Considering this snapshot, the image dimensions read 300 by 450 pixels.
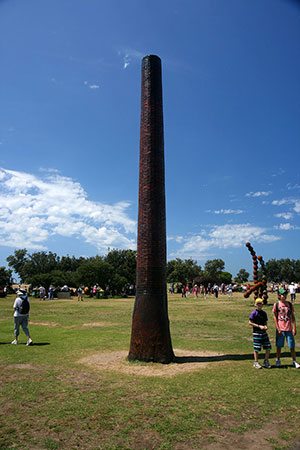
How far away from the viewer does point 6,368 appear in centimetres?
708

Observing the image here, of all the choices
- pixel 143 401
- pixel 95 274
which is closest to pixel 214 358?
pixel 143 401

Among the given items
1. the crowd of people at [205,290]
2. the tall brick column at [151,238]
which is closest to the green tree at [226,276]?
the crowd of people at [205,290]

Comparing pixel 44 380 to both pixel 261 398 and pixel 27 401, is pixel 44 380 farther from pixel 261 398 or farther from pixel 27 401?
pixel 261 398

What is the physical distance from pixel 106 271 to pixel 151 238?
35.4 m

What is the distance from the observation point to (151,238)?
8312 millimetres

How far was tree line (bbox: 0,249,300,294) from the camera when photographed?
141 ft

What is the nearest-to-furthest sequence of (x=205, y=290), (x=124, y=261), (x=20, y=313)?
(x=20, y=313) → (x=205, y=290) → (x=124, y=261)

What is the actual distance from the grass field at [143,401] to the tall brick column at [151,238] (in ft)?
1.82

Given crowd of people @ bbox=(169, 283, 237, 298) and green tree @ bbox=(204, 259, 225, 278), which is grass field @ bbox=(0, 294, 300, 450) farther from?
green tree @ bbox=(204, 259, 225, 278)

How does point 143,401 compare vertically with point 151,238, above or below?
below

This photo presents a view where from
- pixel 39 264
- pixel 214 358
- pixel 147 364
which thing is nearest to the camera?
pixel 147 364

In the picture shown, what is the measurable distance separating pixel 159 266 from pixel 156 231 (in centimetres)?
88

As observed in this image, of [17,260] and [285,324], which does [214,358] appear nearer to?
[285,324]

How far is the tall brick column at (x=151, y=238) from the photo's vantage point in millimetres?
7848
